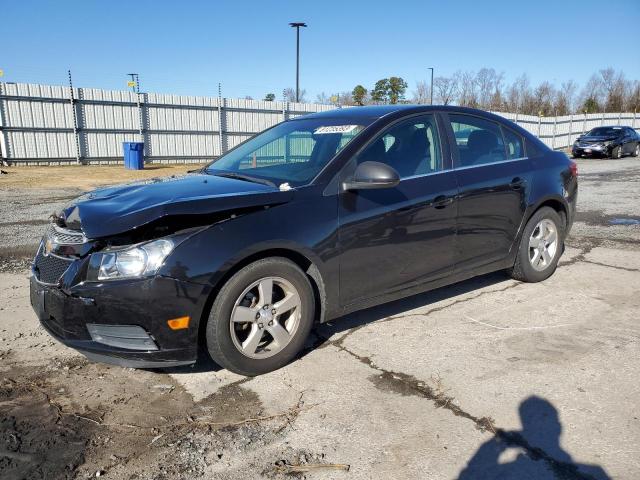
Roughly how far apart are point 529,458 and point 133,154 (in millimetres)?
17530

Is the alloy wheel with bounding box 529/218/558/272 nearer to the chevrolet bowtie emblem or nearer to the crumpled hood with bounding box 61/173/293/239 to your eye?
the crumpled hood with bounding box 61/173/293/239

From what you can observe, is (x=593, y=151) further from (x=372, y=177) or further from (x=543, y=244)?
(x=372, y=177)

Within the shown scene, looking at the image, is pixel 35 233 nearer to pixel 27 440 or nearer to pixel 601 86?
pixel 27 440

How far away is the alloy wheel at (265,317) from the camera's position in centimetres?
308

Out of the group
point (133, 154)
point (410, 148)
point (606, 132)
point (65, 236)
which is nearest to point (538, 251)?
point (410, 148)

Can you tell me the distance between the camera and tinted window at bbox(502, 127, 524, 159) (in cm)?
475

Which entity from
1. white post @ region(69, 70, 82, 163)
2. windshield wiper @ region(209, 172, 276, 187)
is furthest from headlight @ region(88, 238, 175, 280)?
white post @ region(69, 70, 82, 163)

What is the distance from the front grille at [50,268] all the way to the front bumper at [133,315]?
0.23ft

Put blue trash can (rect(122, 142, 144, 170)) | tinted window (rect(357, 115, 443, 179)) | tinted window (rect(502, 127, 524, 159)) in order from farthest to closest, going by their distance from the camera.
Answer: blue trash can (rect(122, 142, 144, 170)) → tinted window (rect(502, 127, 524, 159)) → tinted window (rect(357, 115, 443, 179))

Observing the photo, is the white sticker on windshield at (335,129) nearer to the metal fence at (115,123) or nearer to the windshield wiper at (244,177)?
the windshield wiper at (244,177)

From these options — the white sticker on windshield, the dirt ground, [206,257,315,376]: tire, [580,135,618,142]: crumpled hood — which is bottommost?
the dirt ground

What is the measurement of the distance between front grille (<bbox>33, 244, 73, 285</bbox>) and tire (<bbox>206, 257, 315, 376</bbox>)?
92 cm

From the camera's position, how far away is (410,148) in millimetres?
3973

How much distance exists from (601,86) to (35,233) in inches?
2899
